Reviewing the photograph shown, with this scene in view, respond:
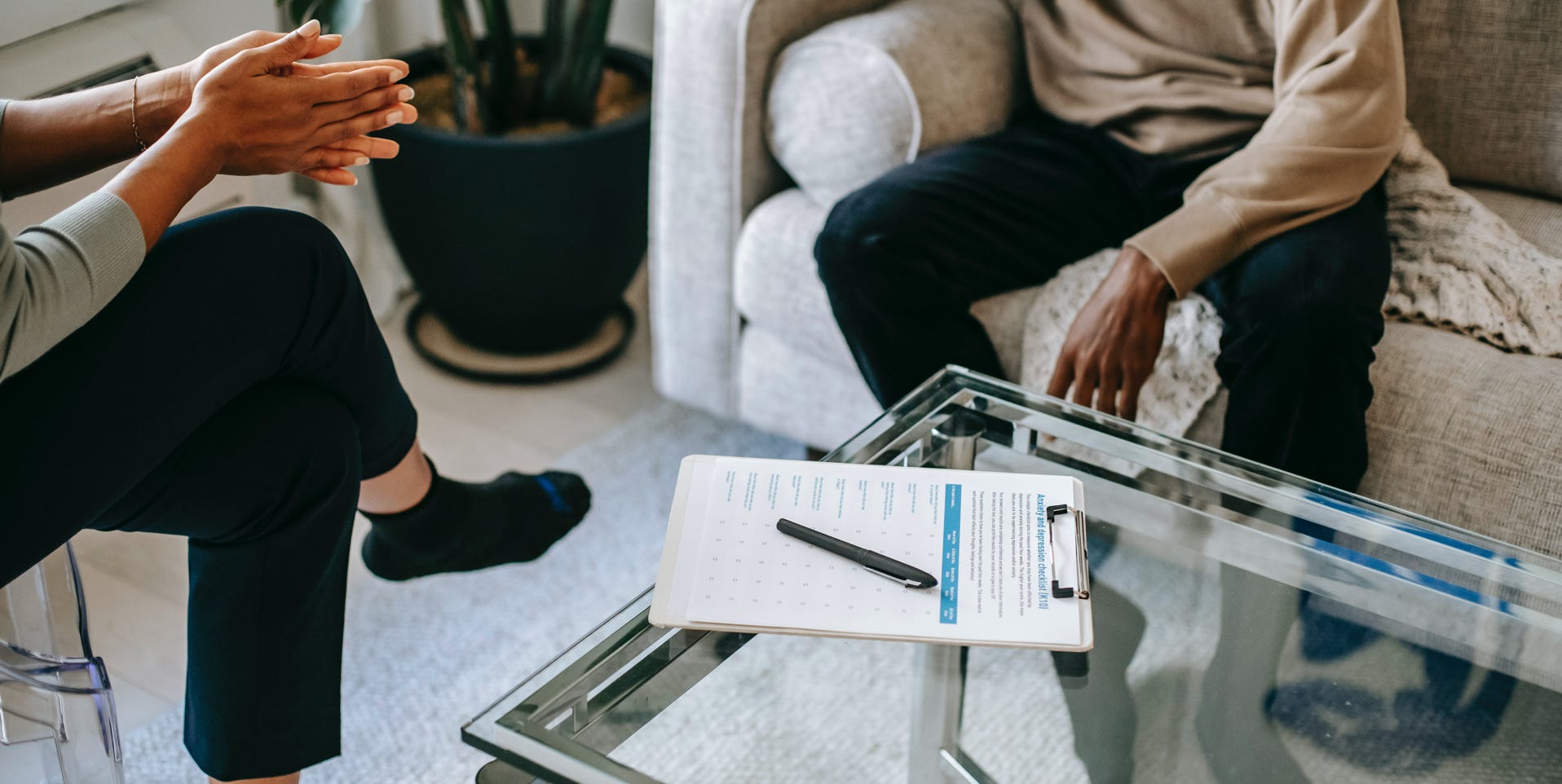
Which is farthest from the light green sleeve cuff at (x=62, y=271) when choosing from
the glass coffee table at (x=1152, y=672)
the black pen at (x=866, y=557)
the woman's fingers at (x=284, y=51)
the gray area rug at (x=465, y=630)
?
the gray area rug at (x=465, y=630)

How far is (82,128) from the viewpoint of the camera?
3.04 ft

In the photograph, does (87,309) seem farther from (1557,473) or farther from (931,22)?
(1557,473)

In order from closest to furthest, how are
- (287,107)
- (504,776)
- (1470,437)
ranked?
(504,776) < (287,107) < (1470,437)

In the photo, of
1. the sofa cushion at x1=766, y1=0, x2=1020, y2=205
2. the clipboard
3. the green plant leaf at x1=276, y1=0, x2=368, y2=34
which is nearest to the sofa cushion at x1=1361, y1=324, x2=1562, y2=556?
the clipboard

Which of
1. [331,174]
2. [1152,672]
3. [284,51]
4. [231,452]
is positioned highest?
[284,51]

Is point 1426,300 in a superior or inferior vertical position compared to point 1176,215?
inferior

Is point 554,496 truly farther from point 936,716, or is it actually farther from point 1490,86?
point 1490,86

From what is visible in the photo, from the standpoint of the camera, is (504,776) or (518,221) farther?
(518,221)

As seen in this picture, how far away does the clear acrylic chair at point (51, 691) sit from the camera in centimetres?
86

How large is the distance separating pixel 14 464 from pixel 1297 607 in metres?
0.86

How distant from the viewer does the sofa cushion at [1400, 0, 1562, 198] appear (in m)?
1.34

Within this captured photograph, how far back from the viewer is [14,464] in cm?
74

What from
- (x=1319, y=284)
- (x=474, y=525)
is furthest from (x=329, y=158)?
(x=1319, y=284)

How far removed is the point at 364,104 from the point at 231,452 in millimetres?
301
